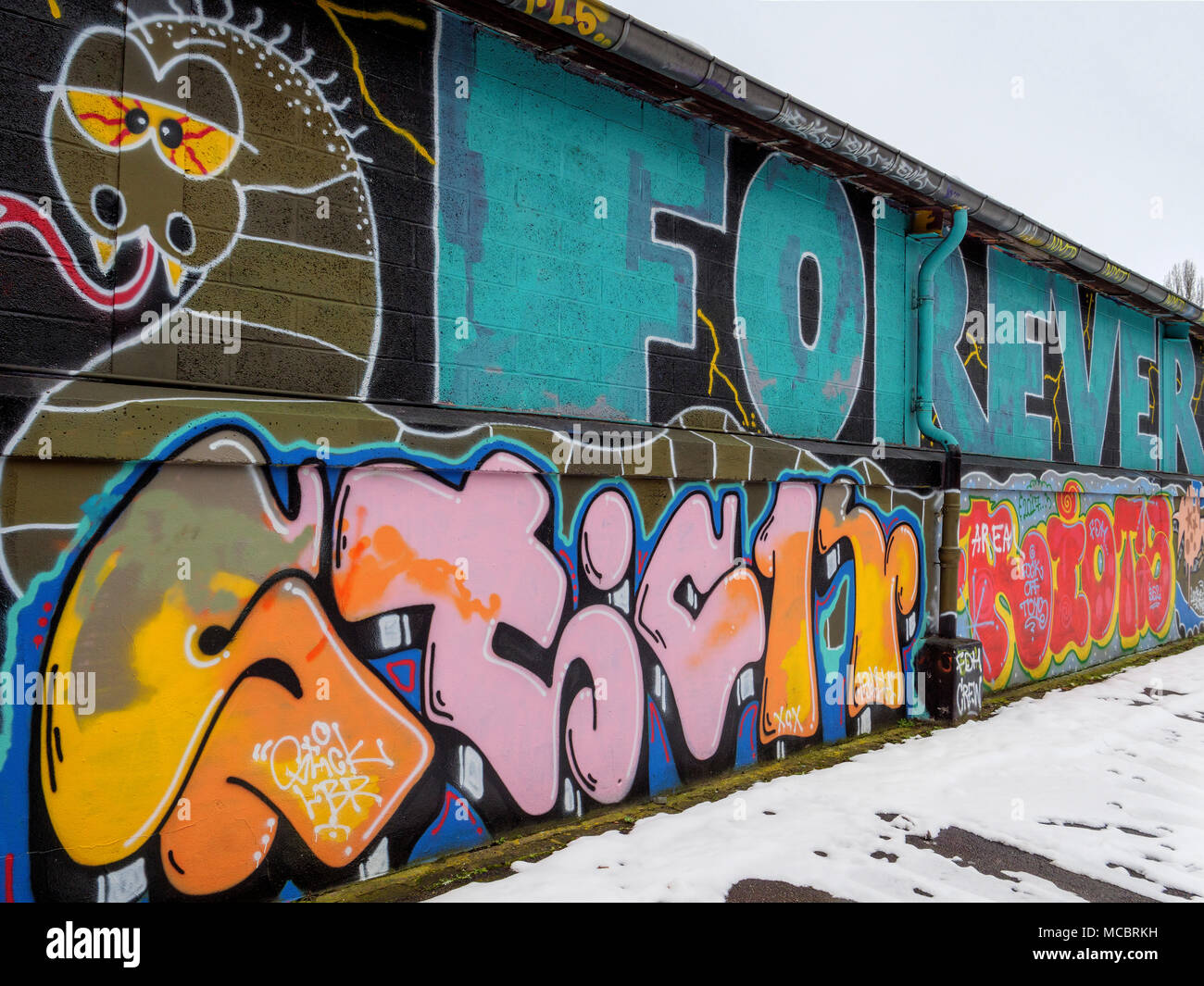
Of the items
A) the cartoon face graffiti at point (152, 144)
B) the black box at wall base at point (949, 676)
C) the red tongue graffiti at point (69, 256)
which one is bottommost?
the black box at wall base at point (949, 676)

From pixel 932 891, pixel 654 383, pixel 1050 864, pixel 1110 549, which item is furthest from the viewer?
pixel 1110 549

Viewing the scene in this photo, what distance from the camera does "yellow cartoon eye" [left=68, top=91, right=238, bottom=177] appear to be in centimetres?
288

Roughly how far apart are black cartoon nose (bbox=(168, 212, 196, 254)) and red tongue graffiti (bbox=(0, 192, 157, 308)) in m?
0.08

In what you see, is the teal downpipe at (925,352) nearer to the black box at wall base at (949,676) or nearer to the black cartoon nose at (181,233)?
the black box at wall base at (949,676)

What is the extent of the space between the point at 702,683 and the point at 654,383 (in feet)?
5.53

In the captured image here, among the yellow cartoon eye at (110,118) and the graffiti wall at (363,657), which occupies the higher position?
the yellow cartoon eye at (110,118)

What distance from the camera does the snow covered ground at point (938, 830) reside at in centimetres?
363

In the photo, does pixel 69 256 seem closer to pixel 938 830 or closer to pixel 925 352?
pixel 938 830

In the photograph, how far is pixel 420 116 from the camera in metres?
3.76

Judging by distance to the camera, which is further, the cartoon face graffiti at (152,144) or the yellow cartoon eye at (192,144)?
the yellow cartoon eye at (192,144)

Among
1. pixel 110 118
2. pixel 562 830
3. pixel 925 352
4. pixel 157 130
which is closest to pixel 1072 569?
pixel 925 352

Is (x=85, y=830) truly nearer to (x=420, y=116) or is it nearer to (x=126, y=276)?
(x=126, y=276)

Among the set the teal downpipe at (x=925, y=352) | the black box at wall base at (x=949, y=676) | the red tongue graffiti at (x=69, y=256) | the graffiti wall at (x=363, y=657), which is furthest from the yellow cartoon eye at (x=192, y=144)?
the black box at wall base at (x=949, y=676)
